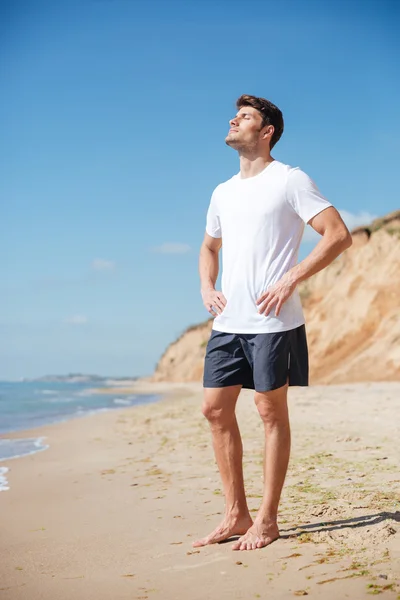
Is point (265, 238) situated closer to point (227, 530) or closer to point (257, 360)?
point (257, 360)

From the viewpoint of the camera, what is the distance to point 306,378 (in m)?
3.48

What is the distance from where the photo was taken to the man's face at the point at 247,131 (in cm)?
361

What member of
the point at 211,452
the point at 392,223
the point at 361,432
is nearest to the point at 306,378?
the point at 211,452

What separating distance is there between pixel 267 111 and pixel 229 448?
5.97 feet

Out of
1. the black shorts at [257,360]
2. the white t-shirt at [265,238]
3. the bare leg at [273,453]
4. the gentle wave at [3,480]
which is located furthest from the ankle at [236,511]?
the gentle wave at [3,480]

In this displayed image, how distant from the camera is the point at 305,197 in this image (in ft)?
11.1

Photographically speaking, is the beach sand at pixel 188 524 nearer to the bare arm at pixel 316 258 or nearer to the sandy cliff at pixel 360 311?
the bare arm at pixel 316 258

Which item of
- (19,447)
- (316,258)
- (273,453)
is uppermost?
(316,258)

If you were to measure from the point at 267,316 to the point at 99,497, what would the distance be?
2334 mm

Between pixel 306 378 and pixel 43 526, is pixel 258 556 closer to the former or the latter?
pixel 306 378

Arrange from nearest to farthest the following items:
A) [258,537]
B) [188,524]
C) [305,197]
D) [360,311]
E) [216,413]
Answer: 1. [258,537]
2. [305,197]
3. [216,413]
4. [188,524]
5. [360,311]

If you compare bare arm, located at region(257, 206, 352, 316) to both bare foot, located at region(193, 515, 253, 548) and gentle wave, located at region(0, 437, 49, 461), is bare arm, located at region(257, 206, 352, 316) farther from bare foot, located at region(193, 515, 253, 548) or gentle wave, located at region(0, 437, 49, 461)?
gentle wave, located at region(0, 437, 49, 461)

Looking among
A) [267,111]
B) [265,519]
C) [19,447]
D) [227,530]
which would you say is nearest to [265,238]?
[267,111]

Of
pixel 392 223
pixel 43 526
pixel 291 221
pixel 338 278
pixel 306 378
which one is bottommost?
pixel 43 526
